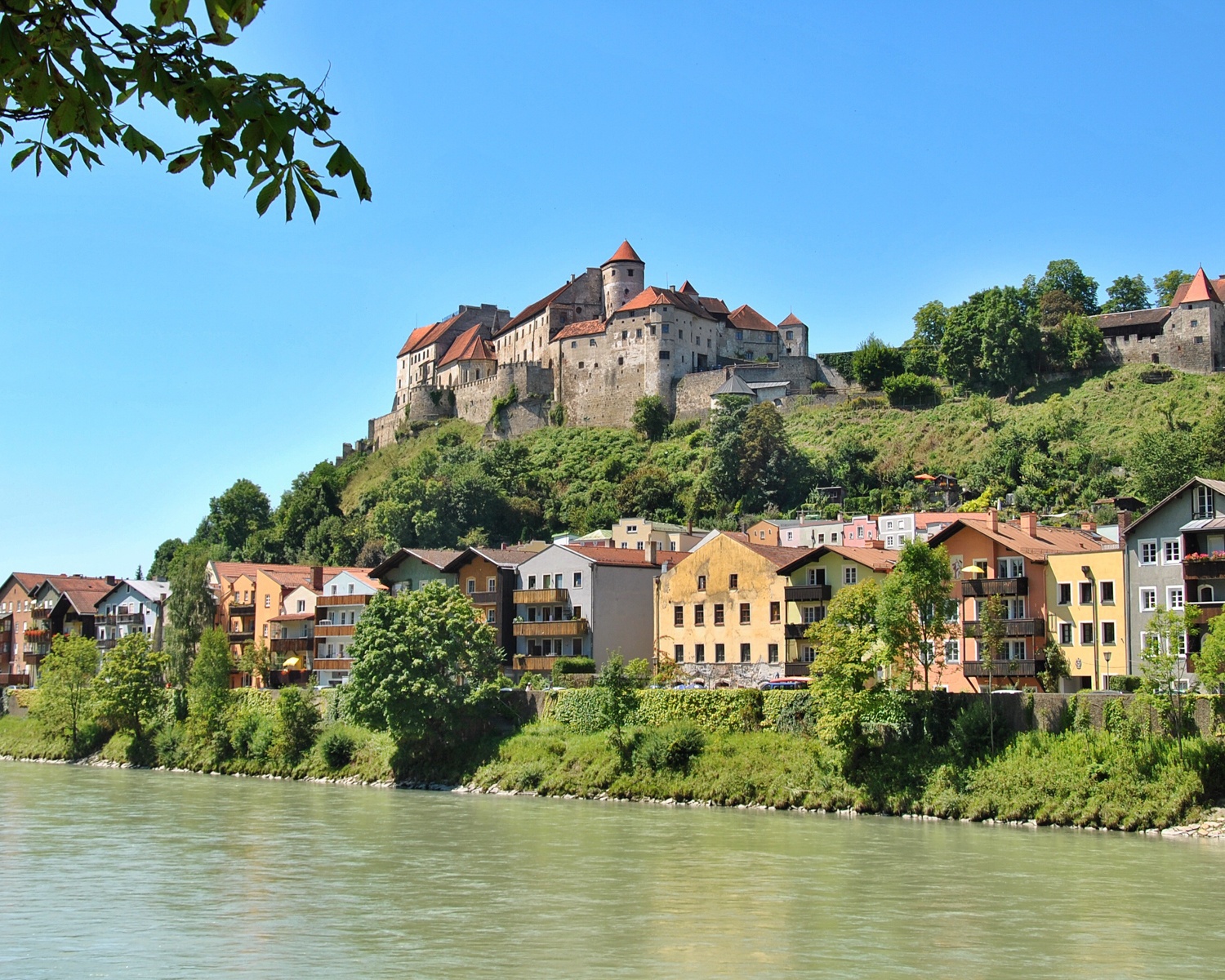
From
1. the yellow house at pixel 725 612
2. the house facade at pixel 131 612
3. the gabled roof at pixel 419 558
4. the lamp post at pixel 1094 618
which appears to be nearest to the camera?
the lamp post at pixel 1094 618

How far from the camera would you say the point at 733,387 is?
374 ft

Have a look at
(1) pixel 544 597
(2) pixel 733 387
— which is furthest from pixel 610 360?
(1) pixel 544 597

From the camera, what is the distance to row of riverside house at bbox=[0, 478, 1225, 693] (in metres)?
46.3

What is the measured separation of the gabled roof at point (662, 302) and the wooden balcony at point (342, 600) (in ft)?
179

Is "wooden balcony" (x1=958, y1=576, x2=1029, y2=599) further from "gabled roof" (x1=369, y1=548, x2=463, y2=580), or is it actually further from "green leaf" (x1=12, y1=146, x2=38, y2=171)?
"green leaf" (x1=12, y1=146, x2=38, y2=171)

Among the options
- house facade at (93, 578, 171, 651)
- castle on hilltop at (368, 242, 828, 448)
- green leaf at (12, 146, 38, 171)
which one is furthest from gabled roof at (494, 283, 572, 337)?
green leaf at (12, 146, 38, 171)

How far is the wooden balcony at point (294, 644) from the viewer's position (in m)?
73.9

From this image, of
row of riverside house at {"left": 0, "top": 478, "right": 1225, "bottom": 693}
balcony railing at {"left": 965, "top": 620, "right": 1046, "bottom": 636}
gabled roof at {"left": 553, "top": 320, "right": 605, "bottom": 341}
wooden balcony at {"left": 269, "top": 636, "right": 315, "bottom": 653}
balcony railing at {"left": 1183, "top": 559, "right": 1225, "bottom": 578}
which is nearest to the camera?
balcony railing at {"left": 1183, "top": 559, "right": 1225, "bottom": 578}

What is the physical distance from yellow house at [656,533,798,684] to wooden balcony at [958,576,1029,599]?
8092mm

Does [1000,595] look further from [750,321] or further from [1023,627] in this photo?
[750,321]

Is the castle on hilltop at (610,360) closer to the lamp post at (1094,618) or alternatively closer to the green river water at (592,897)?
the lamp post at (1094,618)

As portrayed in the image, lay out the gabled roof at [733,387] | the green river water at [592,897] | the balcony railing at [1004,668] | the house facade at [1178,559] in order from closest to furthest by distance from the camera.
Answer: the green river water at [592,897] < the house facade at [1178,559] < the balcony railing at [1004,668] < the gabled roof at [733,387]

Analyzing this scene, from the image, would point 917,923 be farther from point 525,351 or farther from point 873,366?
point 525,351

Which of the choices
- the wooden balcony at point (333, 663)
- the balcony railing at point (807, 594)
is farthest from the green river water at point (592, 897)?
the wooden balcony at point (333, 663)
